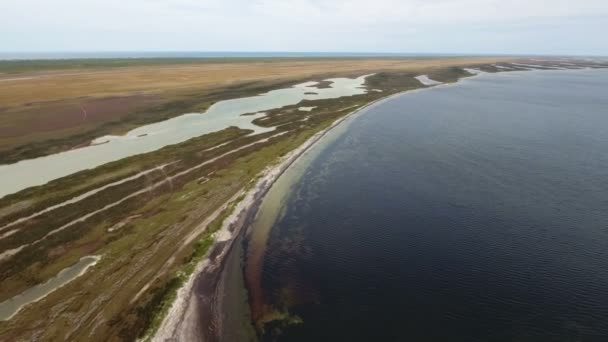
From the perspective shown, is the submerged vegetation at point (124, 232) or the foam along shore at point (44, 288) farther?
the foam along shore at point (44, 288)

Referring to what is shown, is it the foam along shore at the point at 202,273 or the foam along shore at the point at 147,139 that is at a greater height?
the foam along shore at the point at 147,139

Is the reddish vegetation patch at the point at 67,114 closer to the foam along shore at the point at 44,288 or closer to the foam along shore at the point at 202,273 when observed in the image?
the foam along shore at the point at 202,273

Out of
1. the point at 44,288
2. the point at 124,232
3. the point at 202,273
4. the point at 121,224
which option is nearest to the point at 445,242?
the point at 202,273

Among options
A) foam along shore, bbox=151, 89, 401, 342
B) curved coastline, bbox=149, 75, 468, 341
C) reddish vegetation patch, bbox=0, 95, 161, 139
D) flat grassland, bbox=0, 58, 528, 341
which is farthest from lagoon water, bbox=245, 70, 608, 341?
reddish vegetation patch, bbox=0, 95, 161, 139

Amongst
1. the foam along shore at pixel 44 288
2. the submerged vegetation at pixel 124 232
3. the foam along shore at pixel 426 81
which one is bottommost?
the foam along shore at pixel 44 288

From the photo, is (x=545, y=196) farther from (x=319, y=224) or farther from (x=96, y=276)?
(x=96, y=276)

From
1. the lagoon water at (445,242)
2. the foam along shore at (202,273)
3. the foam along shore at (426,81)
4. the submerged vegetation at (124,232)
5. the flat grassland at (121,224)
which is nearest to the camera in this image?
the foam along shore at (202,273)

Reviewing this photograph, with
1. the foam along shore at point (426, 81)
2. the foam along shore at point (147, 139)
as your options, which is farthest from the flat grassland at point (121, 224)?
the foam along shore at point (426, 81)
